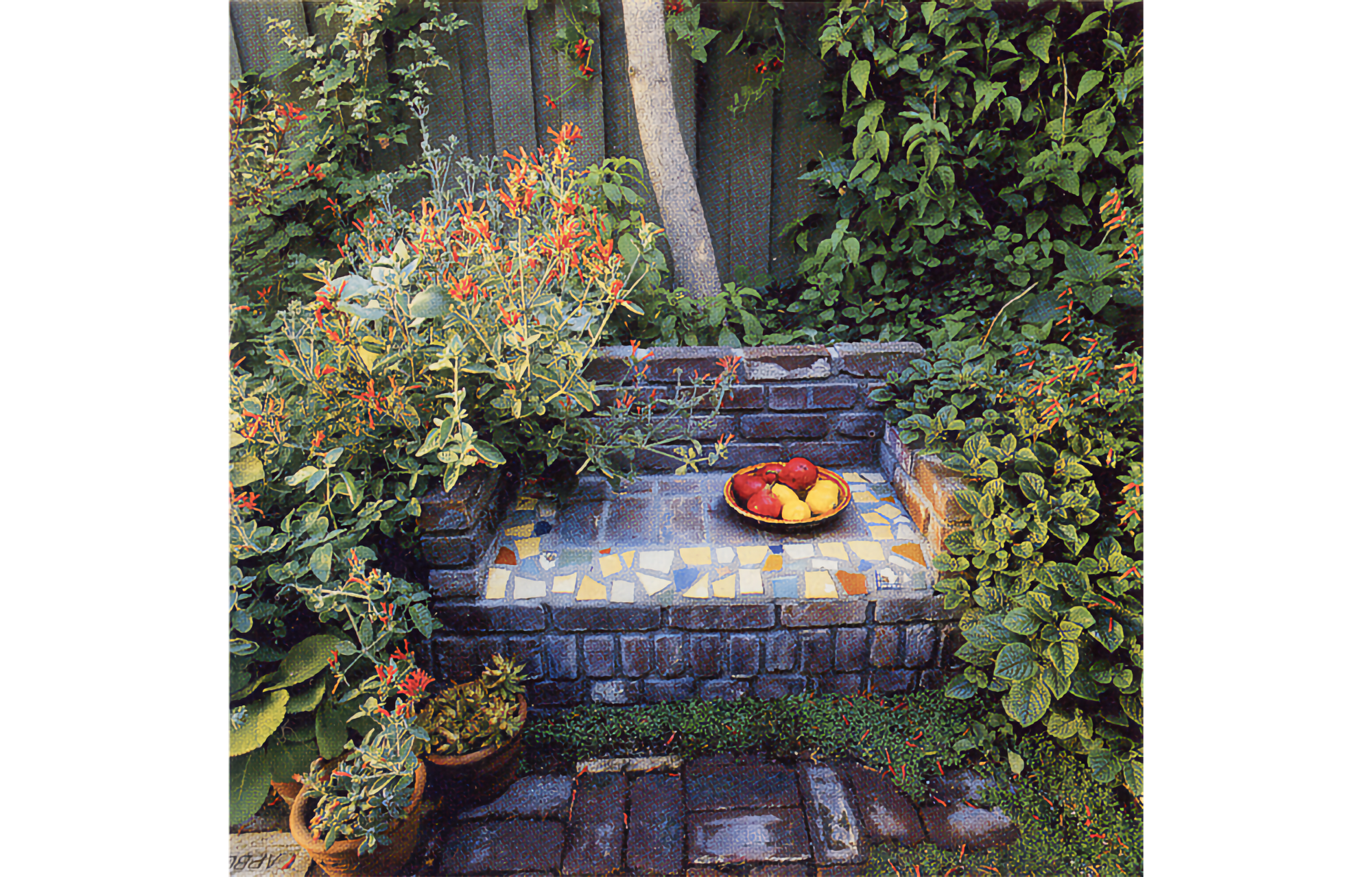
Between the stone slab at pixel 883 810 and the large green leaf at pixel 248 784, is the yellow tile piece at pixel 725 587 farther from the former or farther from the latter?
the large green leaf at pixel 248 784

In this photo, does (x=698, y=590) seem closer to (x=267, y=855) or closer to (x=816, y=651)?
(x=816, y=651)

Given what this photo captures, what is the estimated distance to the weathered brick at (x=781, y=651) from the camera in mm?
1562

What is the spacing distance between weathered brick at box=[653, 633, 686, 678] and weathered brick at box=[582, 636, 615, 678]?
11cm

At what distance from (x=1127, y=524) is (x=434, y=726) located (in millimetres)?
1469

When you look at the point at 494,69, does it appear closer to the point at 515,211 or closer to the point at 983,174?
the point at 515,211

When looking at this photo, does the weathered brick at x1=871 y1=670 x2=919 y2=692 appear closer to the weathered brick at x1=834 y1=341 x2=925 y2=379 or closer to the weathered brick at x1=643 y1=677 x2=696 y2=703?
the weathered brick at x1=643 y1=677 x2=696 y2=703

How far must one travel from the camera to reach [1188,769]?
68 centimetres

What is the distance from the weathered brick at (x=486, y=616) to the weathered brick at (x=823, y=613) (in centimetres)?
57

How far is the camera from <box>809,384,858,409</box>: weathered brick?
6.66 feet

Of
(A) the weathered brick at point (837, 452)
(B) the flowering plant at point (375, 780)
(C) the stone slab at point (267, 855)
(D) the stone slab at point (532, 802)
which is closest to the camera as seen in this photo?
(B) the flowering plant at point (375, 780)

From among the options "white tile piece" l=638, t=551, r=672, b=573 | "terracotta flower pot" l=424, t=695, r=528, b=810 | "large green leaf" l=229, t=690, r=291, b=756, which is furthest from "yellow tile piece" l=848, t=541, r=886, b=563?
"large green leaf" l=229, t=690, r=291, b=756

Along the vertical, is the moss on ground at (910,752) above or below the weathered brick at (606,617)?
below

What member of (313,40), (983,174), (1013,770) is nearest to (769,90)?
(983,174)

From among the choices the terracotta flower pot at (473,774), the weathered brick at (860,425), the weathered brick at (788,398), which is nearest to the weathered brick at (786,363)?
the weathered brick at (788,398)
